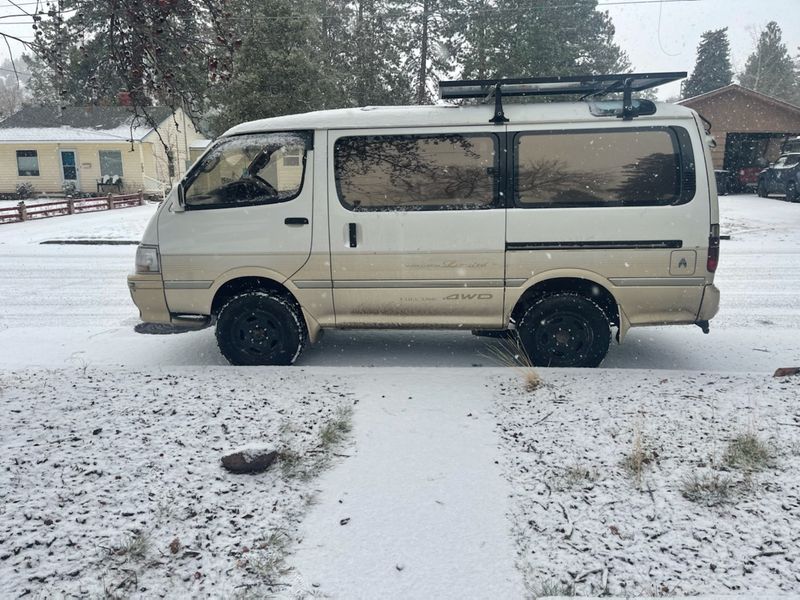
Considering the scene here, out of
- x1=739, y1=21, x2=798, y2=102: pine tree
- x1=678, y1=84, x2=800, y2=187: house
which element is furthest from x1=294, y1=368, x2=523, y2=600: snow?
x1=739, y1=21, x2=798, y2=102: pine tree

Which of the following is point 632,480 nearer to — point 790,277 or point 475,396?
point 475,396

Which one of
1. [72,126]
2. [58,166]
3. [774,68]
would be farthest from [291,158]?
[774,68]

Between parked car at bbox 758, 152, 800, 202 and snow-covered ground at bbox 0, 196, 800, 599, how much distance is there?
2179 cm

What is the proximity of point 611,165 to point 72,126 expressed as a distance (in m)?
38.0

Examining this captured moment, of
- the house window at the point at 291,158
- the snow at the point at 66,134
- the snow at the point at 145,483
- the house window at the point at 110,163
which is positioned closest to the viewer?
the snow at the point at 145,483

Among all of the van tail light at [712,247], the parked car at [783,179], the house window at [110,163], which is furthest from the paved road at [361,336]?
the house window at [110,163]

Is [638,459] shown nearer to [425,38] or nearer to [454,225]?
[454,225]

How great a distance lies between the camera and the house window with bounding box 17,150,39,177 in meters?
33.5

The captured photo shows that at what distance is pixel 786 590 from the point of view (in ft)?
8.10

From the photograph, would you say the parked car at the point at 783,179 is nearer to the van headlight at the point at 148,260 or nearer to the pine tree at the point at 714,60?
the van headlight at the point at 148,260

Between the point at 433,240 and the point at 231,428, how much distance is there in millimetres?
→ 2550

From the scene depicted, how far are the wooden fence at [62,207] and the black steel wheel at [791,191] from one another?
1173 inches

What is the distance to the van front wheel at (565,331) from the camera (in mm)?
5480

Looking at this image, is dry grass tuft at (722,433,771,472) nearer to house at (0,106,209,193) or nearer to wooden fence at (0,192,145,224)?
wooden fence at (0,192,145,224)
